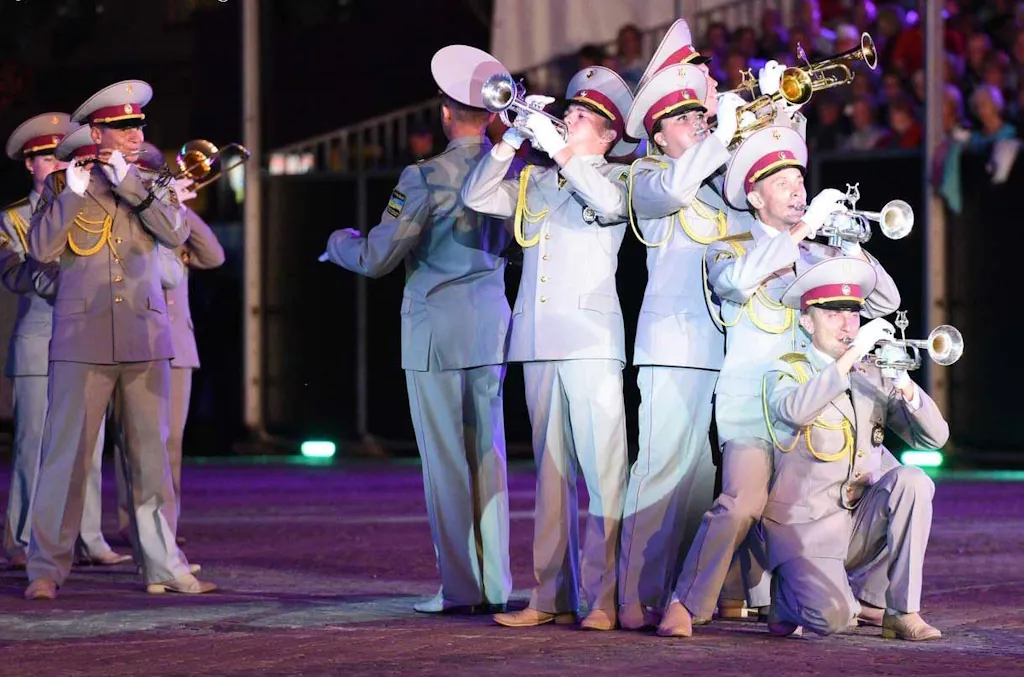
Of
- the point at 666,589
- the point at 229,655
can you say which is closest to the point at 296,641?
the point at 229,655

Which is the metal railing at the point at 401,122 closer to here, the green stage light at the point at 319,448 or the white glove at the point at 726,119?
the green stage light at the point at 319,448

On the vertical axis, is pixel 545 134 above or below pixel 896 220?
above

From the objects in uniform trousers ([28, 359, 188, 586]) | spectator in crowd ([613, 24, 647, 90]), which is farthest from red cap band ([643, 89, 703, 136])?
spectator in crowd ([613, 24, 647, 90])

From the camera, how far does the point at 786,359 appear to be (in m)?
7.19

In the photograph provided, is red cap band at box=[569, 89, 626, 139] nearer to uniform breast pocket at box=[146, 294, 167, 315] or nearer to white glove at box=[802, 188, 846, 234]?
white glove at box=[802, 188, 846, 234]

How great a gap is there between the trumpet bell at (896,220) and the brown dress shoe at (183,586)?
3242 millimetres

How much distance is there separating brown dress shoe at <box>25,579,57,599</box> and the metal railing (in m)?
7.92

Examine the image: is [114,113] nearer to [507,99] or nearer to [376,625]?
[507,99]

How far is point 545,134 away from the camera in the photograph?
23.5 feet

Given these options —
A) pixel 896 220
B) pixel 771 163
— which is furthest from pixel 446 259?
pixel 896 220

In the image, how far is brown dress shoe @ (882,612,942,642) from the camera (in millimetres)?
6973

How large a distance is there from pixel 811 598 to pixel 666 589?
590 millimetres

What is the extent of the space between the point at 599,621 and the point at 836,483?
0.99m

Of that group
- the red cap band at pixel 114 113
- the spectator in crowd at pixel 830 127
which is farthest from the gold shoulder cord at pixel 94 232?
the spectator in crowd at pixel 830 127
